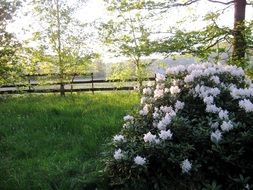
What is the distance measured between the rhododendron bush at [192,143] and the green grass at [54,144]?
787 mm

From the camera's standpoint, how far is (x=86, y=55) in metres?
21.0

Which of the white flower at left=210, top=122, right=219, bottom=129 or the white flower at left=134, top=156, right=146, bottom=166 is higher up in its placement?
the white flower at left=210, top=122, right=219, bottom=129

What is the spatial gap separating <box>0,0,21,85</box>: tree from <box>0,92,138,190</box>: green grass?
57.9 inches

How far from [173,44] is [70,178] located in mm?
4477

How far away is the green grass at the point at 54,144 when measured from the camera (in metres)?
6.59

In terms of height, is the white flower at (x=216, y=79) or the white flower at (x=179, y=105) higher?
the white flower at (x=216, y=79)

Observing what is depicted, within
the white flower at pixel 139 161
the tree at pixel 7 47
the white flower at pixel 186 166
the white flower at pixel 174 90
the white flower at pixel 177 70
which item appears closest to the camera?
the white flower at pixel 186 166

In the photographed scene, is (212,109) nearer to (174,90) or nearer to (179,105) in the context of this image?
(179,105)

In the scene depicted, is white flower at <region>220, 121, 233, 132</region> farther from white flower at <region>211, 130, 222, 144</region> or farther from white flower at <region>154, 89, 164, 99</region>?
white flower at <region>154, 89, 164, 99</region>

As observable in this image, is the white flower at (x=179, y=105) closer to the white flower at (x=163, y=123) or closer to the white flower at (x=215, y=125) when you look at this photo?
the white flower at (x=163, y=123)

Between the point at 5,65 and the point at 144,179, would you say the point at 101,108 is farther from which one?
the point at 144,179

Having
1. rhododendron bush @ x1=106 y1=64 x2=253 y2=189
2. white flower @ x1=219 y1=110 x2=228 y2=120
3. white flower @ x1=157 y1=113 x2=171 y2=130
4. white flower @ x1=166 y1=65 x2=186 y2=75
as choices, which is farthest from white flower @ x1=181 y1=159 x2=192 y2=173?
white flower @ x1=166 y1=65 x2=186 y2=75

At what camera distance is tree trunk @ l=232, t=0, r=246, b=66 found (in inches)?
375

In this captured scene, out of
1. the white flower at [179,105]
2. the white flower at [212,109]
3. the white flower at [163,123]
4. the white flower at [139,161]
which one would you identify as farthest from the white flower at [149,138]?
the white flower at [212,109]
